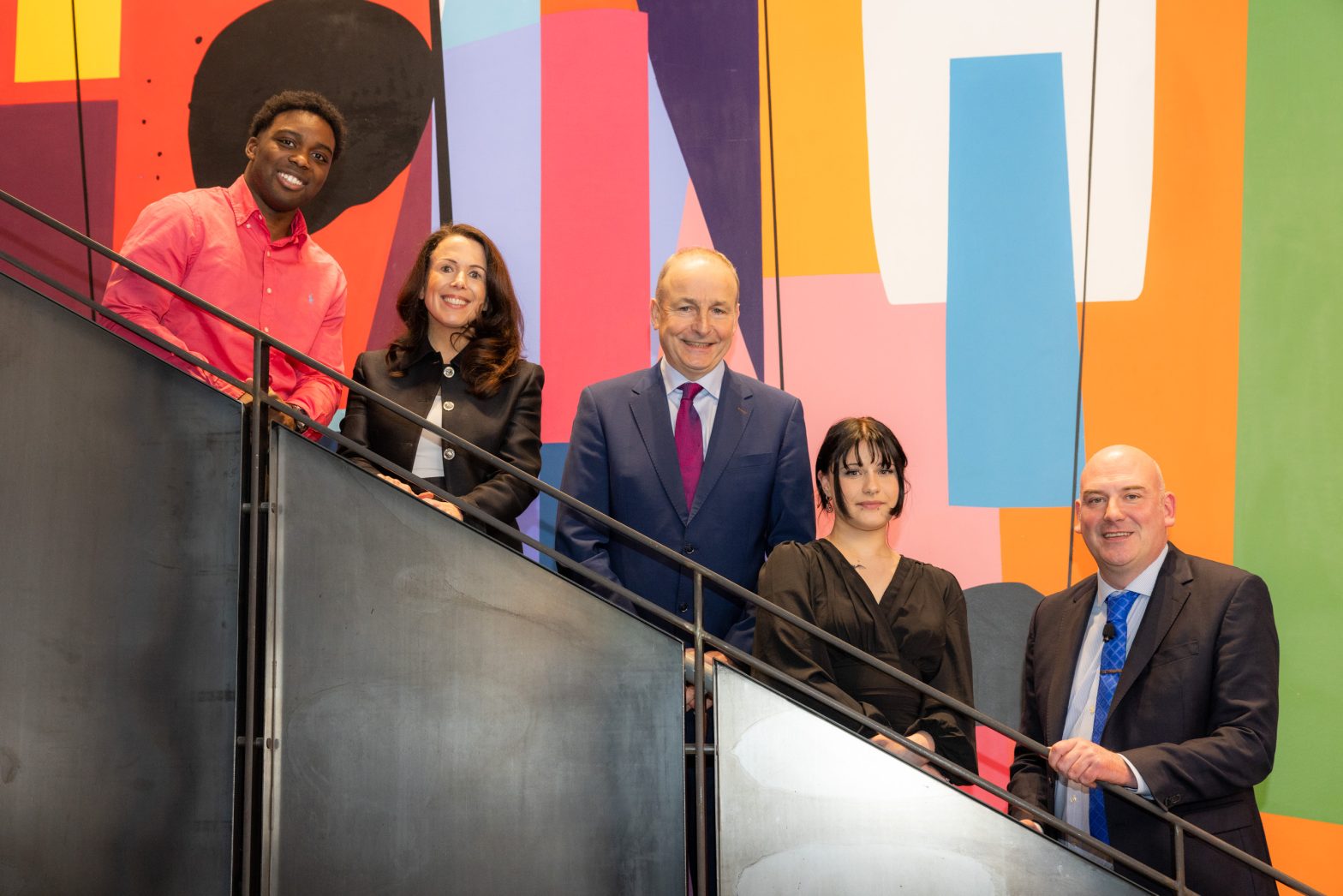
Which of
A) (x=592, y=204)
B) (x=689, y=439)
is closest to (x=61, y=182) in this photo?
(x=592, y=204)

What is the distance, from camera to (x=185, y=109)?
15.8ft

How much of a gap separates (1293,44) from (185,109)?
3972 millimetres

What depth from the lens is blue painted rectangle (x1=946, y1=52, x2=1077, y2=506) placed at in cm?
455

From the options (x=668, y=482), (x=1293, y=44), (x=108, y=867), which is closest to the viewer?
(x=108, y=867)

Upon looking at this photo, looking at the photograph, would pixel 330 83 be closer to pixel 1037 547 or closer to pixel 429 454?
pixel 429 454

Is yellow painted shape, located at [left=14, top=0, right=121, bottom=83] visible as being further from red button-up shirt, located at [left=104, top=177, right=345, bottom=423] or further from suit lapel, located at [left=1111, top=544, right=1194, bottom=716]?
suit lapel, located at [left=1111, top=544, right=1194, bottom=716]

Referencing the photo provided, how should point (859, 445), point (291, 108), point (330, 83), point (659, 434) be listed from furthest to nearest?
point (330, 83), point (291, 108), point (659, 434), point (859, 445)

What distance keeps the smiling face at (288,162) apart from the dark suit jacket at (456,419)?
58cm

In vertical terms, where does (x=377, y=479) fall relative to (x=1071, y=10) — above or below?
below

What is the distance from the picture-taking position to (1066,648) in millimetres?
3287

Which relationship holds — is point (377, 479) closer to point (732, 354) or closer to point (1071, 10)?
point (732, 354)

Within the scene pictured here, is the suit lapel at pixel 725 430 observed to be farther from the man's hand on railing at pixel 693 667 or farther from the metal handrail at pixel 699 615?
the metal handrail at pixel 699 615

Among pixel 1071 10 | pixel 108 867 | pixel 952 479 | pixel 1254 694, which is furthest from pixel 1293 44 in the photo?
pixel 108 867

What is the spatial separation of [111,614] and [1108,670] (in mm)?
2293
